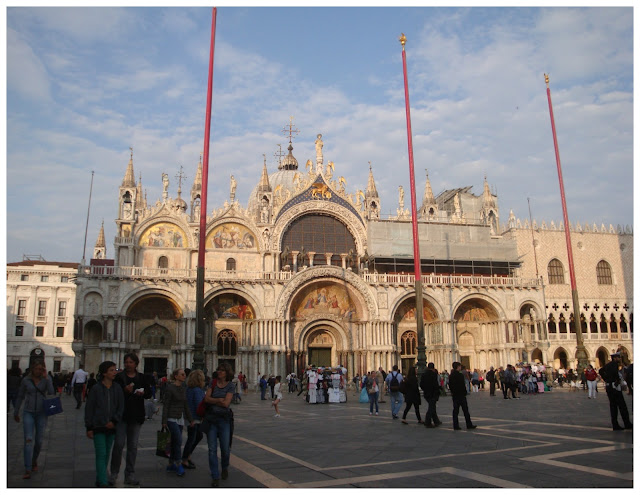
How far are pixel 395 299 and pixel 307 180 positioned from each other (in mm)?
10367

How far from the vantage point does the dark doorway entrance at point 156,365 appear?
35.8m

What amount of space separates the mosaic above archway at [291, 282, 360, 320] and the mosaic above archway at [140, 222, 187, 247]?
8.61 metres

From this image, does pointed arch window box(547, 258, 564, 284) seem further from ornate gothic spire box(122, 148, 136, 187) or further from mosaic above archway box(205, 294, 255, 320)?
ornate gothic spire box(122, 148, 136, 187)

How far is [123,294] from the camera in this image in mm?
34375

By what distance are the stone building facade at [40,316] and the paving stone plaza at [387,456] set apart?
43273mm

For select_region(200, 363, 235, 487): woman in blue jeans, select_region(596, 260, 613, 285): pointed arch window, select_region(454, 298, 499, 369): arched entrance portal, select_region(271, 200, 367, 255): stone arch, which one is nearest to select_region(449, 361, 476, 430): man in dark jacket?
select_region(200, 363, 235, 487): woman in blue jeans

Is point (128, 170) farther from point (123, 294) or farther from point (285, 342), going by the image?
point (285, 342)

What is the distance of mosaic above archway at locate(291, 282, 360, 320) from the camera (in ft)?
125

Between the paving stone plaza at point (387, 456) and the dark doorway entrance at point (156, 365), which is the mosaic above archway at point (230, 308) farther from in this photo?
the paving stone plaza at point (387, 456)

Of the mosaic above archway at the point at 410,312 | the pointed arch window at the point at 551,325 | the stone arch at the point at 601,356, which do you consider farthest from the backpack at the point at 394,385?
the stone arch at the point at 601,356

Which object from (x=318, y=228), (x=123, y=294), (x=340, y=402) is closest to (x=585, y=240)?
(x=318, y=228)

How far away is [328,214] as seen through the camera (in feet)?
132

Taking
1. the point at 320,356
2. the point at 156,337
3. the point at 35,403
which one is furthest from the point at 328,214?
the point at 35,403
